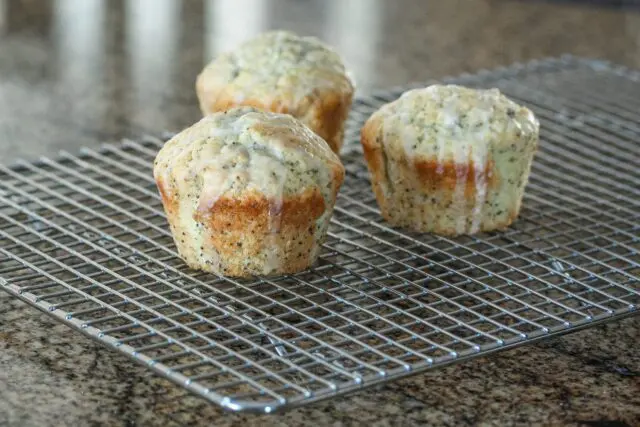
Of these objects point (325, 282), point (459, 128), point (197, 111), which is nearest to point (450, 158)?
point (459, 128)

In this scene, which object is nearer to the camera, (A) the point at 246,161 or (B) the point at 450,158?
(A) the point at 246,161

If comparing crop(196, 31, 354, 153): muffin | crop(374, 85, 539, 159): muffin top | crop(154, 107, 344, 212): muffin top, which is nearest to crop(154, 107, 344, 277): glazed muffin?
crop(154, 107, 344, 212): muffin top

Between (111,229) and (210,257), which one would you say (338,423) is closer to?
(210,257)

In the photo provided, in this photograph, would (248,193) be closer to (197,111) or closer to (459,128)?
(459,128)

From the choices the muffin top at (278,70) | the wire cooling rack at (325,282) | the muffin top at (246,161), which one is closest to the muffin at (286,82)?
the muffin top at (278,70)

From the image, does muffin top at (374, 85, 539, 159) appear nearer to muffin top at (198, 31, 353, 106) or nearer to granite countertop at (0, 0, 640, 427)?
muffin top at (198, 31, 353, 106)

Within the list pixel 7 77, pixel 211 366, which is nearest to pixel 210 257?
pixel 211 366

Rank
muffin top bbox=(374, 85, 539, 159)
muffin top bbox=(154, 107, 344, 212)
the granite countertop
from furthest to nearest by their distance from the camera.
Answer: muffin top bbox=(374, 85, 539, 159)
muffin top bbox=(154, 107, 344, 212)
the granite countertop
